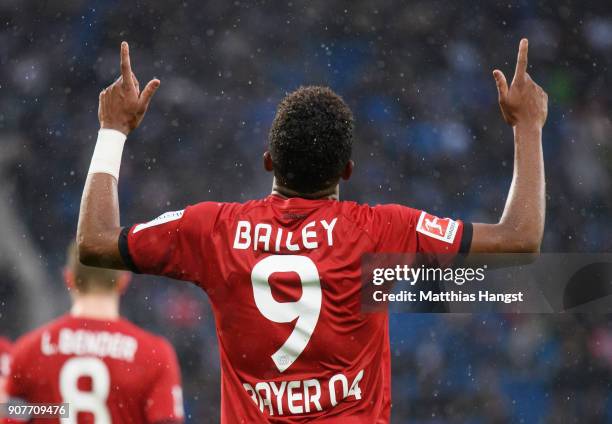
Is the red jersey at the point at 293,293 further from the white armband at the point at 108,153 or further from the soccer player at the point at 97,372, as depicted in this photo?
the soccer player at the point at 97,372

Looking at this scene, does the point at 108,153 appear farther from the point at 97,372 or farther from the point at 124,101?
the point at 97,372

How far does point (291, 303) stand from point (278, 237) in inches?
5.8

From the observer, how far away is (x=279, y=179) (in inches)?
79.8

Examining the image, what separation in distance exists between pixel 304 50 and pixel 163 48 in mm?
1472

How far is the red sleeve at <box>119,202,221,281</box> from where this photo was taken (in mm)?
1922

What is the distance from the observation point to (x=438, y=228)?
1.89m

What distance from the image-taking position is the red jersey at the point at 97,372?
3.82 metres

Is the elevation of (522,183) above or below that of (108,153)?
below

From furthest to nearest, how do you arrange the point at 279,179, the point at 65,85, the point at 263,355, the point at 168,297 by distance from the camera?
the point at 65,85, the point at 168,297, the point at 279,179, the point at 263,355

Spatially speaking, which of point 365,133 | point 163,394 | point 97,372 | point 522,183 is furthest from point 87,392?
point 365,133

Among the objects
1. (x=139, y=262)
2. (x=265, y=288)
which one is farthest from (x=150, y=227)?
(x=265, y=288)

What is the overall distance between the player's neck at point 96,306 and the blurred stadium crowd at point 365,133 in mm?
4205

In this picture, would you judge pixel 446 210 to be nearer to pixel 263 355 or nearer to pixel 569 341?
pixel 569 341

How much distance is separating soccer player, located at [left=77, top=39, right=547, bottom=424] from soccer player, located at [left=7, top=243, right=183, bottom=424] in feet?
6.60
